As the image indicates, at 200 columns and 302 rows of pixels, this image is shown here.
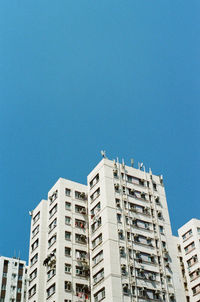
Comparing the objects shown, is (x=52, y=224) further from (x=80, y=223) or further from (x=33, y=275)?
(x=33, y=275)

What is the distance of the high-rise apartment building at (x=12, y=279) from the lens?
90125 mm

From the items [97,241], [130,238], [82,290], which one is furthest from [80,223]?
[82,290]

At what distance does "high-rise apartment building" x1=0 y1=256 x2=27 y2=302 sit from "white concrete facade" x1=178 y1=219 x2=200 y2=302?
3328 cm

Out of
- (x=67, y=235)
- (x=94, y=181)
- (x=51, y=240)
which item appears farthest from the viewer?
(x=94, y=181)

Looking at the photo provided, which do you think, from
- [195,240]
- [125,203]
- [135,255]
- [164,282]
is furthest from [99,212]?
[195,240]

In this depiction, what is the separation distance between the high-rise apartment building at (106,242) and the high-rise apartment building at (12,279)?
22.7 m

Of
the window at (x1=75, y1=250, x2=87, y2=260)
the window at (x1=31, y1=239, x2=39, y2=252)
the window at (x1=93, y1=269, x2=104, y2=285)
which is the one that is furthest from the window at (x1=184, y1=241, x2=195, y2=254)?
the window at (x1=31, y1=239, x2=39, y2=252)

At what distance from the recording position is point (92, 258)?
62156 millimetres

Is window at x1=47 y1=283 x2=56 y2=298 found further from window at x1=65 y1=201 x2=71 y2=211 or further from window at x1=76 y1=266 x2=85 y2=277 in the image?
window at x1=65 y1=201 x2=71 y2=211

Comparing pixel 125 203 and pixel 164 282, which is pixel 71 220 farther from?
pixel 164 282

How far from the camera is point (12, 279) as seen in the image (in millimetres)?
93062

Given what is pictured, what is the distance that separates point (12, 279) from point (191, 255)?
3704 centimetres

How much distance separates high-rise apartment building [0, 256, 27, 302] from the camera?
90.1 meters

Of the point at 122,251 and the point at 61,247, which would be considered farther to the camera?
the point at 61,247
